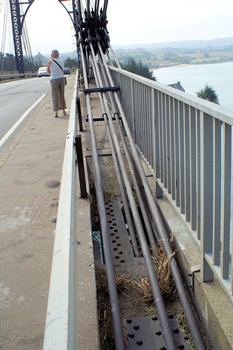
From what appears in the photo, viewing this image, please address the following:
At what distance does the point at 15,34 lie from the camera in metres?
53.9

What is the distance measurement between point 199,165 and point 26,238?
1.71 m

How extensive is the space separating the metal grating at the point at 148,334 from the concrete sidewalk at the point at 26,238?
0.73m

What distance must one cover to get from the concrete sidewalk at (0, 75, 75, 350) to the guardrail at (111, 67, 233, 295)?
1.21 metres

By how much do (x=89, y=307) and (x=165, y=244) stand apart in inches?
44.2

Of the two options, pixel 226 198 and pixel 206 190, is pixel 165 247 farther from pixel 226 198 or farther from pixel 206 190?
pixel 226 198

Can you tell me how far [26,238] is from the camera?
3.48 meters

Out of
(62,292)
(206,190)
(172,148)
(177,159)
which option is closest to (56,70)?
(172,148)

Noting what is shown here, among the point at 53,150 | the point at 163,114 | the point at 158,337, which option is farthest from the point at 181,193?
the point at 53,150

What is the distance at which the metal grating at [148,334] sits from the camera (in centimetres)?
274

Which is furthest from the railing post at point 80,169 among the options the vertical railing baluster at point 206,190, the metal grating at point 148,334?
the vertical railing baluster at point 206,190

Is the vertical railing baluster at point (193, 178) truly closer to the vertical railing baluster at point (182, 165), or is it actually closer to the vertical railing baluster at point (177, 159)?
the vertical railing baluster at point (182, 165)

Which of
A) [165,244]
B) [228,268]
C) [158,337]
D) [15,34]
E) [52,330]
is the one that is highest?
[15,34]

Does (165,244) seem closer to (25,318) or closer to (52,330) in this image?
(25,318)

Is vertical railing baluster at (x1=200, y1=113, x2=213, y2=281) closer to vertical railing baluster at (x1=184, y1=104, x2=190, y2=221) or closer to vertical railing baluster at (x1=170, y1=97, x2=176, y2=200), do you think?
vertical railing baluster at (x1=184, y1=104, x2=190, y2=221)
